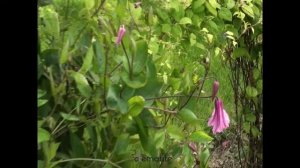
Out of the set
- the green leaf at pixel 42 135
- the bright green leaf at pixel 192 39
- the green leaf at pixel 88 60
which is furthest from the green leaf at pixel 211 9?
the green leaf at pixel 42 135

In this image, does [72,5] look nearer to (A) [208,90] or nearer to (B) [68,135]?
(B) [68,135]

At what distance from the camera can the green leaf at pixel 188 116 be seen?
1.41m

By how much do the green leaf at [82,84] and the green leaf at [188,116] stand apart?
28cm

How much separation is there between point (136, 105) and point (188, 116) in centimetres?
20

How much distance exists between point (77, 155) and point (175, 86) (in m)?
0.47

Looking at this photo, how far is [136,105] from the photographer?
1.27 meters

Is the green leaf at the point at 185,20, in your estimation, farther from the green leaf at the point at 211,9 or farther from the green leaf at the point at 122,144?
the green leaf at the point at 122,144

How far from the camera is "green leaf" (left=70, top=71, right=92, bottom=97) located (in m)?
1.22

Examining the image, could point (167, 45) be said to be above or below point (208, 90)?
above

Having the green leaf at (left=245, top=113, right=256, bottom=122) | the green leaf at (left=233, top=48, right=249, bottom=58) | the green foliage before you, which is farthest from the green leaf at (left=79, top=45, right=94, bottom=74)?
the green leaf at (left=245, top=113, right=256, bottom=122)

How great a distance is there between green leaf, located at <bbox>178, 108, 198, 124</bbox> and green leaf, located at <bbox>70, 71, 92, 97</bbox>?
0.28 metres

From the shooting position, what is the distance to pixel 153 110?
4.71ft

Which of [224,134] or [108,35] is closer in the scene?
[108,35]
